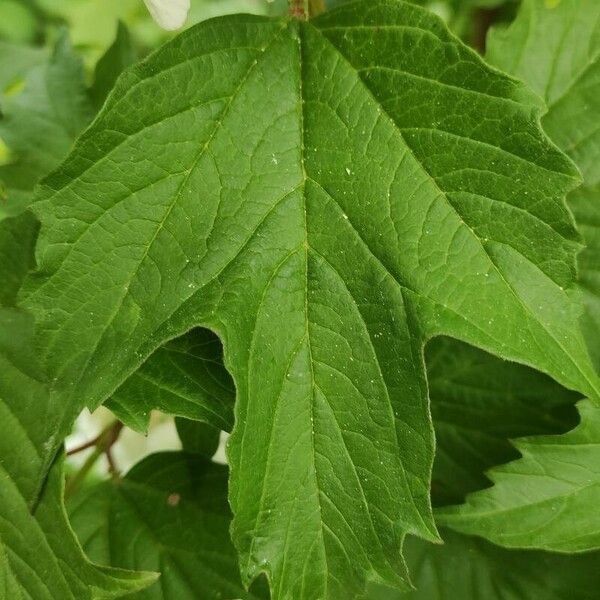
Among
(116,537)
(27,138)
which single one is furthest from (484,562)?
(27,138)

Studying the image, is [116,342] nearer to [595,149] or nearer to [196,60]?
[196,60]

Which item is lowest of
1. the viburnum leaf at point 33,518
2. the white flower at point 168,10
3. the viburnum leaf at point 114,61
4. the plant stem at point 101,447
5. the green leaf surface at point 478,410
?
the viburnum leaf at point 33,518

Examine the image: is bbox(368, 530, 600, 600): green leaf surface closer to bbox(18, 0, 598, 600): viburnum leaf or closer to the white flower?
bbox(18, 0, 598, 600): viburnum leaf

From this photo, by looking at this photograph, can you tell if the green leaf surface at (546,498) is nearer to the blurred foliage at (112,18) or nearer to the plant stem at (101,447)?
the plant stem at (101,447)

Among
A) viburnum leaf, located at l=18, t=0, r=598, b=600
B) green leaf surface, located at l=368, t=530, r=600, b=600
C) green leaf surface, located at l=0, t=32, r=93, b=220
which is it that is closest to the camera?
viburnum leaf, located at l=18, t=0, r=598, b=600

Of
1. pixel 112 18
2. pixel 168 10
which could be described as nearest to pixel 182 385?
pixel 168 10

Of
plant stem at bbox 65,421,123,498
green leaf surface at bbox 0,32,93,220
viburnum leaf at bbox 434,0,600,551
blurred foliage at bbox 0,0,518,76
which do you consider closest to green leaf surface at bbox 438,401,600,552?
viburnum leaf at bbox 434,0,600,551

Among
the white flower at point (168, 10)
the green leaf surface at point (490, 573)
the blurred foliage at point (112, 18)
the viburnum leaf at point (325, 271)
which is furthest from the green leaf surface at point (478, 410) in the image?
the blurred foliage at point (112, 18)

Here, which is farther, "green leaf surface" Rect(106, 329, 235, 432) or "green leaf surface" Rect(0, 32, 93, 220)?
"green leaf surface" Rect(0, 32, 93, 220)
